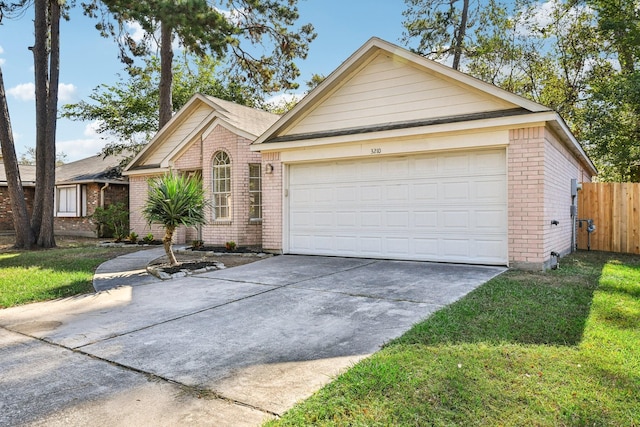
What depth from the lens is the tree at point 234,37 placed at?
1370 cm

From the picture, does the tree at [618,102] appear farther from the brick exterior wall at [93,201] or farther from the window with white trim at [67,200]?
the window with white trim at [67,200]

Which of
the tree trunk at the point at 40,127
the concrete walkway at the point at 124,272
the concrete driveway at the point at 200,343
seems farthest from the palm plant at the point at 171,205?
the tree trunk at the point at 40,127

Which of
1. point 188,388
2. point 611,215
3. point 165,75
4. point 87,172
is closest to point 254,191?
point 188,388

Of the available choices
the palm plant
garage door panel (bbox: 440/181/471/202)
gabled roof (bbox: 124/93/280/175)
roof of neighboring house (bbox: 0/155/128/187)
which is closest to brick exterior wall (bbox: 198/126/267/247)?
gabled roof (bbox: 124/93/280/175)

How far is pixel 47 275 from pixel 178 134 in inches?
353

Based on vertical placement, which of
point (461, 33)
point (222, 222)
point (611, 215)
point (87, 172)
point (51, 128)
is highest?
point (461, 33)

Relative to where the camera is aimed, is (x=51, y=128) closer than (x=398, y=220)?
No

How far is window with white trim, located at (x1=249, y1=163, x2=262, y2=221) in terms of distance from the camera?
41.9ft

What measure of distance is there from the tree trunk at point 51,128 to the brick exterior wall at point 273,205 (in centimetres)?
875

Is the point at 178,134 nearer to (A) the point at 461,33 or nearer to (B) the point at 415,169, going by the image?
(B) the point at 415,169

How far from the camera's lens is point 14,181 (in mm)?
14641

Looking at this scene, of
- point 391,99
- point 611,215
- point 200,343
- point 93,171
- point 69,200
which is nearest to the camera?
point 200,343

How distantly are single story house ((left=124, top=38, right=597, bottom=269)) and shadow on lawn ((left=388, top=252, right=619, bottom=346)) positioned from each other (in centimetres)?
138

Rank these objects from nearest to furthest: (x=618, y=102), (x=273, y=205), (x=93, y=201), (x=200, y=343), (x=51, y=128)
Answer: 1. (x=200, y=343)
2. (x=273, y=205)
3. (x=51, y=128)
4. (x=618, y=102)
5. (x=93, y=201)
